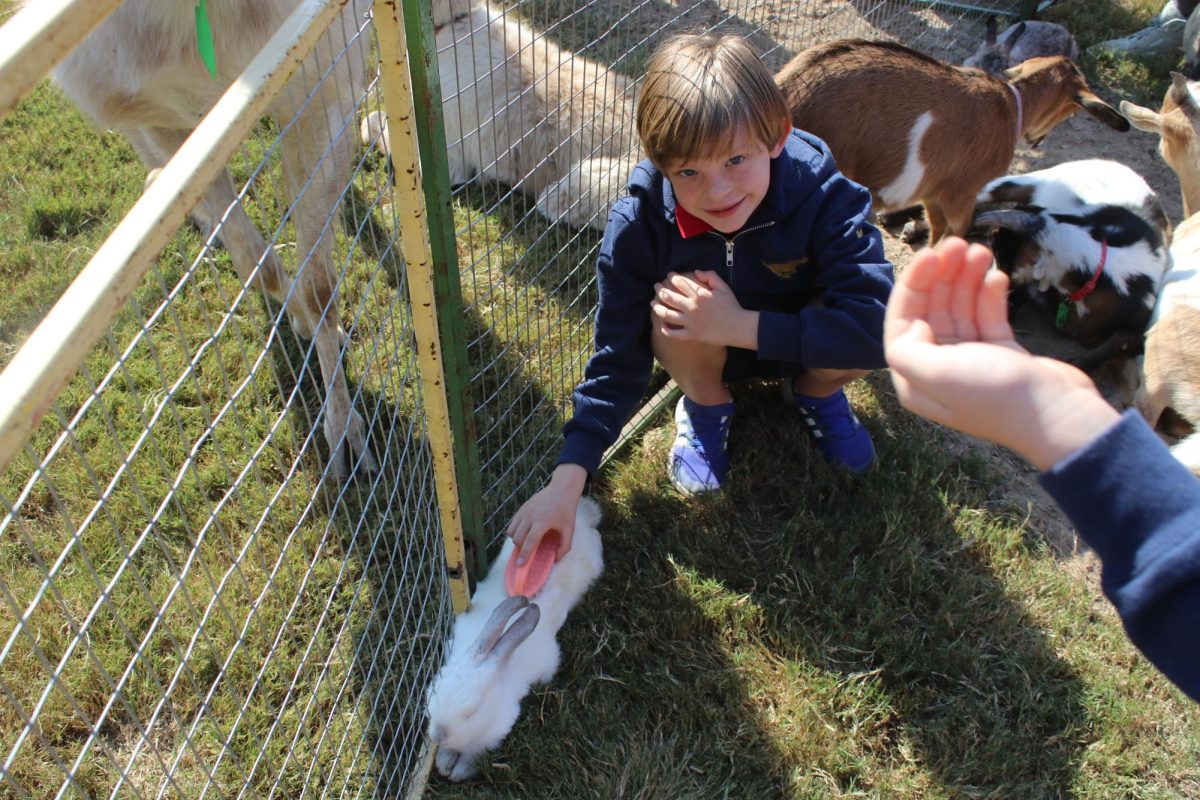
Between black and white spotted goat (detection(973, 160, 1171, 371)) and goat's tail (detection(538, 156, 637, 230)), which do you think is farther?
black and white spotted goat (detection(973, 160, 1171, 371))

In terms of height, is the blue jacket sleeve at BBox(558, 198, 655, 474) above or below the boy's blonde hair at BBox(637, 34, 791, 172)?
below

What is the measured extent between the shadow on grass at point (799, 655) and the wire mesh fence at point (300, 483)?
1.25 feet

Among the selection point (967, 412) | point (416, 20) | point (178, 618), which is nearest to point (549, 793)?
point (178, 618)

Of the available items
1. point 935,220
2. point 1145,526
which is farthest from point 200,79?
point 935,220

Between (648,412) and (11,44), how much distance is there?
2456mm

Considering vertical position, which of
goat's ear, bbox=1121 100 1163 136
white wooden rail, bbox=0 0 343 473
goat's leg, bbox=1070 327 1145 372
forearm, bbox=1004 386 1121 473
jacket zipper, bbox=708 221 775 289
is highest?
white wooden rail, bbox=0 0 343 473

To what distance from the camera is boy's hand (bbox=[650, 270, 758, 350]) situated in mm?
2473

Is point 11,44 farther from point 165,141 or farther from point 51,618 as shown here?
point 51,618

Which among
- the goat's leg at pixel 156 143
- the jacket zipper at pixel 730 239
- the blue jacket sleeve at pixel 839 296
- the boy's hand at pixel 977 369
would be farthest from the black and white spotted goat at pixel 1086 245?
the goat's leg at pixel 156 143

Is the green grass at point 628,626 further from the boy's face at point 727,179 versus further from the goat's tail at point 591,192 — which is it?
the goat's tail at point 591,192

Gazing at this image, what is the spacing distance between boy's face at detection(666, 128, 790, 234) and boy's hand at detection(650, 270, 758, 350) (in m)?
0.21

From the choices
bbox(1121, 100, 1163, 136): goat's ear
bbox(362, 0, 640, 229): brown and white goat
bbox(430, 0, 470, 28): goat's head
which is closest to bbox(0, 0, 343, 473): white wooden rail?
bbox(362, 0, 640, 229): brown and white goat

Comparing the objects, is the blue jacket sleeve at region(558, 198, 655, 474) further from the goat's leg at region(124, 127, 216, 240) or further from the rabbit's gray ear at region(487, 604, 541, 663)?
the goat's leg at region(124, 127, 216, 240)

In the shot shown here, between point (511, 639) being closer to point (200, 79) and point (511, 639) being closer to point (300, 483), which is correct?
point (300, 483)
